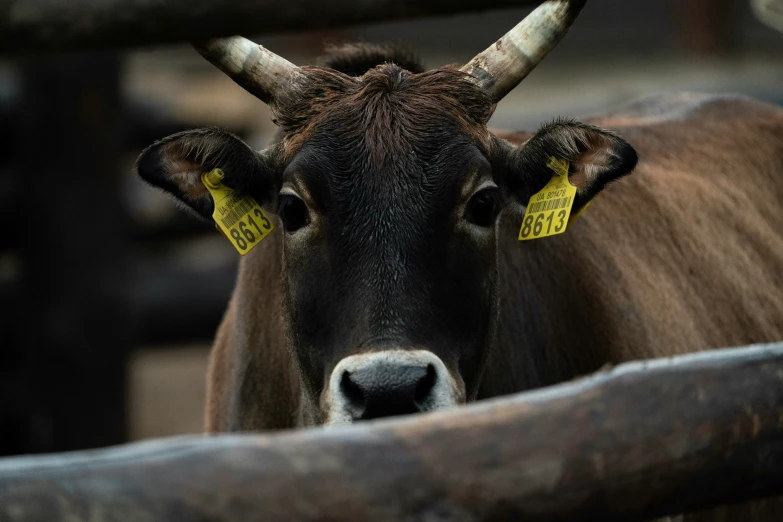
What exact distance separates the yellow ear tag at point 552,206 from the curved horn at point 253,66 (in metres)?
1.05

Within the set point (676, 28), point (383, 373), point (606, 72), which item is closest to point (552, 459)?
point (383, 373)

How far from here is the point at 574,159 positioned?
4.17m

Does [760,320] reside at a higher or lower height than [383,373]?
lower

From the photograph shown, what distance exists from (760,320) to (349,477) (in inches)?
150

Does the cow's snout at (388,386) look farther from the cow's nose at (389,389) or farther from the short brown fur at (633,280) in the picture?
the short brown fur at (633,280)

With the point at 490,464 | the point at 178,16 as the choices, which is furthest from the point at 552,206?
the point at 490,464

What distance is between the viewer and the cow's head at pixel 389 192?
11.6ft

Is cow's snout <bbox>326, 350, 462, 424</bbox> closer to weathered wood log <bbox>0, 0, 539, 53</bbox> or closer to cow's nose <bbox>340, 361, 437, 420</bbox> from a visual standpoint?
cow's nose <bbox>340, 361, 437, 420</bbox>

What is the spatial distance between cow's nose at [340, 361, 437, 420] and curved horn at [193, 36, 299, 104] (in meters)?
1.41

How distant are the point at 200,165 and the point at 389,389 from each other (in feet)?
4.37

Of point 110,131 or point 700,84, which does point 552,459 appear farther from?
point 700,84

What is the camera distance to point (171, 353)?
13.3 m

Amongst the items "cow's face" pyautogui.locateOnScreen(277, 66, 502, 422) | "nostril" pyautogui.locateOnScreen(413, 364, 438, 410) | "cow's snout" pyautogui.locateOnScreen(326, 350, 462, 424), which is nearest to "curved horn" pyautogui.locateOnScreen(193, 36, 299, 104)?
"cow's face" pyautogui.locateOnScreen(277, 66, 502, 422)

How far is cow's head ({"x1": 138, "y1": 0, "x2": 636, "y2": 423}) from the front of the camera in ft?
11.6
